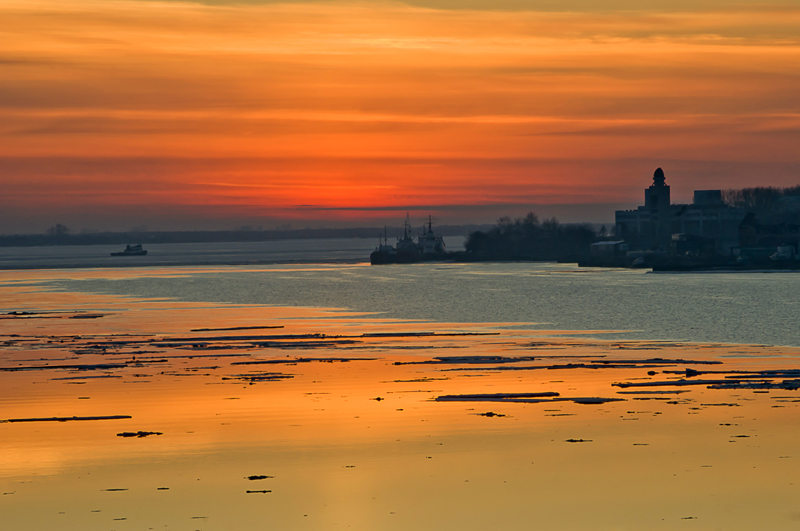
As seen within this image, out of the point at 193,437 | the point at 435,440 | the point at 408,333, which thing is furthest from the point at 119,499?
the point at 408,333

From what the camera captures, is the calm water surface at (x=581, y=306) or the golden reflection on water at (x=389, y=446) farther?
the calm water surface at (x=581, y=306)

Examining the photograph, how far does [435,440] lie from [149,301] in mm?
63491

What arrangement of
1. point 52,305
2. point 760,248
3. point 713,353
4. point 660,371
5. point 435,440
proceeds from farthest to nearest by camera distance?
point 760,248
point 52,305
point 713,353
point 660,371
point 435,440

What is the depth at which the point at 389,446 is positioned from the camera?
18344mm

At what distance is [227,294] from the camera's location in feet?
302

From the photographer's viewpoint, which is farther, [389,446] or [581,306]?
[581,306]

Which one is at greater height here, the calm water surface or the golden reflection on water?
the golden reflection on water

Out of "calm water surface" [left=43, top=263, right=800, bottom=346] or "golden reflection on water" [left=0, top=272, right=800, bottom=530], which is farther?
"calm water surface" [left=43, top=263, right=800, bottom=346]

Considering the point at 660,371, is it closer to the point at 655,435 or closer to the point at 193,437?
the point at 655,435

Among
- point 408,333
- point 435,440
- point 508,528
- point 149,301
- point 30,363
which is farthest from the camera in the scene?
point 149,301

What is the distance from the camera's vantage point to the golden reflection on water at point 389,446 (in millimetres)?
13727

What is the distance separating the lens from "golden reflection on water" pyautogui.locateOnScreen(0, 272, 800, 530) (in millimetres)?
13727

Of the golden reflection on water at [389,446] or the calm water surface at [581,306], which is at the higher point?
the golden reflection on water at [389,446]

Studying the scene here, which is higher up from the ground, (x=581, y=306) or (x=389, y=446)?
(x=389, y=446)
